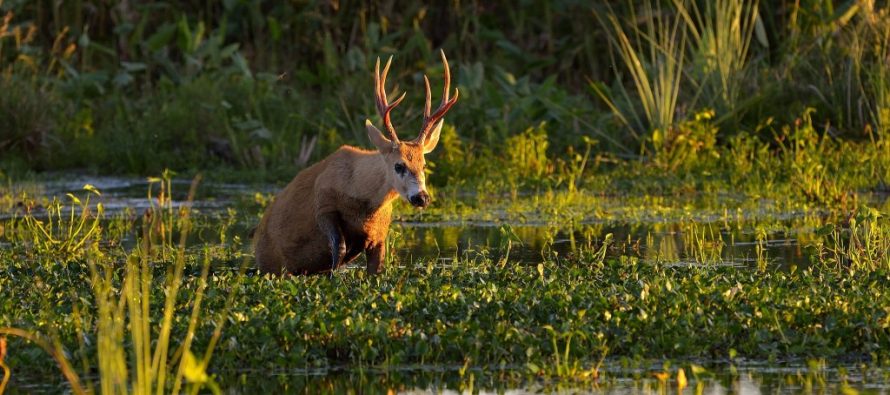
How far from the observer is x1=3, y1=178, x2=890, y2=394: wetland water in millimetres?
7102

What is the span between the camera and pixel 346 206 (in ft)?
33.7

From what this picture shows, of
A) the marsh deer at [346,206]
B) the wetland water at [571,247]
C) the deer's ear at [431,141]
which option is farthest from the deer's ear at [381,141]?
the wetland water at [571,247]

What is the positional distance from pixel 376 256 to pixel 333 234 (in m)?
0.35

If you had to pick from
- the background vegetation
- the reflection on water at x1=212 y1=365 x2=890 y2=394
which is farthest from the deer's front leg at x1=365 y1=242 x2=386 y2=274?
the background vegetation

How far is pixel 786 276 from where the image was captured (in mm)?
9406

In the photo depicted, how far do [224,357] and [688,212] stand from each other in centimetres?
687

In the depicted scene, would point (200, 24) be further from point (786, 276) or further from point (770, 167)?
point (786, 276)

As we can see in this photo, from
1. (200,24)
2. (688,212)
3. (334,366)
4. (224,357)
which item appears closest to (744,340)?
(334,366)

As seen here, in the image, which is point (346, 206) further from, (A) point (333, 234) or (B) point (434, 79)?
(B) point (434, 79)

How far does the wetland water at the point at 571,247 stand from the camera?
710 cm

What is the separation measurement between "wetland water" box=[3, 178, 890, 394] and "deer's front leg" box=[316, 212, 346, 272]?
819mm

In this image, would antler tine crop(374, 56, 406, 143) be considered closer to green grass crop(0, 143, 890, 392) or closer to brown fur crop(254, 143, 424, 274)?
brown fur crop(254, 143, 424, 274)

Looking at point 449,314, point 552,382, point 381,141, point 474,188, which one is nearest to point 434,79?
point 474,188

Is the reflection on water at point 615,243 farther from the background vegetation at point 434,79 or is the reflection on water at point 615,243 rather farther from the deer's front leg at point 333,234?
the background vegetation at point 434,79
